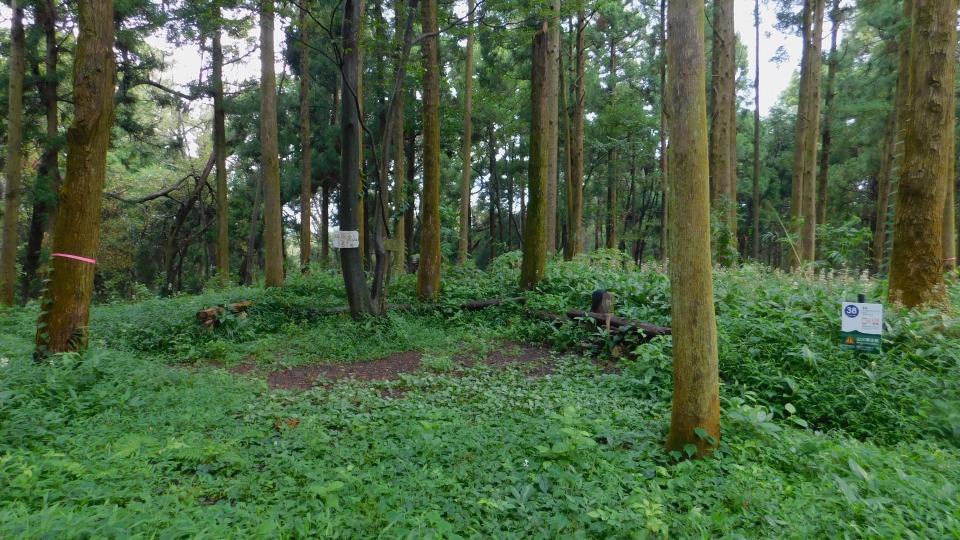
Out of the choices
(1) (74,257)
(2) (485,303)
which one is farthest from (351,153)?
(1) (74,257)

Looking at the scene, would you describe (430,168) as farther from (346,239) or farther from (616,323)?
(616,323)

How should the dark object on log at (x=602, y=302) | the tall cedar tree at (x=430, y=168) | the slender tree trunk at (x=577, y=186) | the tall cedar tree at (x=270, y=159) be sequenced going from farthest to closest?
the slender tree trunk at (x=577, y=186) → the tall cedar tree at (x=270, y=159) → the tall cedar tree at (x=430, y=168) → the dark object on log at (x=602, y=302)

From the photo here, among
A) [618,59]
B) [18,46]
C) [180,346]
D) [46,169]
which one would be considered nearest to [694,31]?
[180,346]

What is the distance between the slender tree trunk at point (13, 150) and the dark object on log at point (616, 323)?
12.6 metres

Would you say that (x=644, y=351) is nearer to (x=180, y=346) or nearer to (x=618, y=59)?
(x=180, y=346)

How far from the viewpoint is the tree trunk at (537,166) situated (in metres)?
9.54

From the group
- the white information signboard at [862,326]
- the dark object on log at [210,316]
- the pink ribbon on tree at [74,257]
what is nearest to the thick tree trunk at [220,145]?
the dark object on log at [210,316]

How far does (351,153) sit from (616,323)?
16.2 feet

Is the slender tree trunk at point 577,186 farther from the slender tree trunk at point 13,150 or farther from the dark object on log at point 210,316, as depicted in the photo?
the slender tree trunk at point 13,150

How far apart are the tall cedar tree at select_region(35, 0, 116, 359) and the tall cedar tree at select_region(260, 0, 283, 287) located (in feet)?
21.4

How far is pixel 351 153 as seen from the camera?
830 centimetres

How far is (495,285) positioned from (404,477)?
7.23m

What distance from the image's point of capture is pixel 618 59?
89.1 feet

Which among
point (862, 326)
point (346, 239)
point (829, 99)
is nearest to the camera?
point (862, 326)
